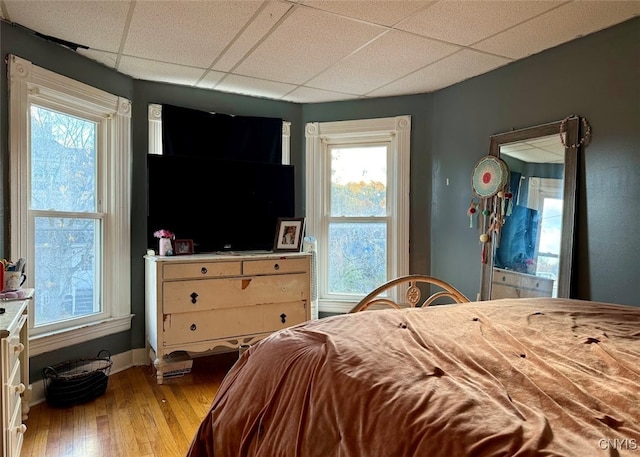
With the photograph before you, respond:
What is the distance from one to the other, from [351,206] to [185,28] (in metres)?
2.02

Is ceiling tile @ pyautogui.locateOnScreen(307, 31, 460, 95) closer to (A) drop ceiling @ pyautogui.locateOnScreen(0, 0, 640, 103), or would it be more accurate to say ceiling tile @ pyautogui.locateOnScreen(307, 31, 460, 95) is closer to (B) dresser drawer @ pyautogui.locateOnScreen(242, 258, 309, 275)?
(A) drop ceiling @ pyautogui.locateOnScreen(0, 0, 640, 103)

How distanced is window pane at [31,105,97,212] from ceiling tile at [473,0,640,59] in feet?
9.02

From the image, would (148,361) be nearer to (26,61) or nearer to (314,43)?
(26,61)

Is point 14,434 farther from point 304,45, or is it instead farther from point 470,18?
point 470,18

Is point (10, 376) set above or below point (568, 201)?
below

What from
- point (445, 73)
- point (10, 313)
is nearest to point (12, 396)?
point (10, 313)

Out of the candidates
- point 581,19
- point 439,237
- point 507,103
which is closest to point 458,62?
point 507,103

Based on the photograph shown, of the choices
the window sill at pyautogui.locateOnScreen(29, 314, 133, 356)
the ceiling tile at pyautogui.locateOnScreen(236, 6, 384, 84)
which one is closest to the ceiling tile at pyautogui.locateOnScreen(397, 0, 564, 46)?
the ceiling tile at pyautogui.locateOnScreen(236, 6, 384, 84)

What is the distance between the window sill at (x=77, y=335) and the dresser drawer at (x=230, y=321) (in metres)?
0.55

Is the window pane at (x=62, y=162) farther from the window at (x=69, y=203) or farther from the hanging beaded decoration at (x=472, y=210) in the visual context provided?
the hanging beaded decoration at (x=472, y=210)

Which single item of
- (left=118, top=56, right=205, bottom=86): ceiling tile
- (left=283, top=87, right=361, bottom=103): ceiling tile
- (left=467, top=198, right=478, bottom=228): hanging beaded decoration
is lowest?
(left=467, top=198, right=478, bottom=228): hanging beaded decoration

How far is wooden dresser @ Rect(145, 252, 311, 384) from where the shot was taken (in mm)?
2859

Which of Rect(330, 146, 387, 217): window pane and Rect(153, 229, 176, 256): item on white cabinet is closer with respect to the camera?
Rect(153, 229, 176, 256): item on white cabinet

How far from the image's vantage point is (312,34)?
2.42 meters
